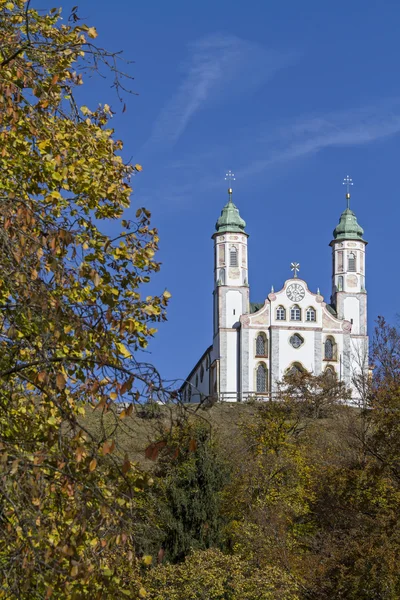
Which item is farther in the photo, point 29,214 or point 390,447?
point 390,447

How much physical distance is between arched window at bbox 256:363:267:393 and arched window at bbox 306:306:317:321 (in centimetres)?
569

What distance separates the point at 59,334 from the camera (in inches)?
281

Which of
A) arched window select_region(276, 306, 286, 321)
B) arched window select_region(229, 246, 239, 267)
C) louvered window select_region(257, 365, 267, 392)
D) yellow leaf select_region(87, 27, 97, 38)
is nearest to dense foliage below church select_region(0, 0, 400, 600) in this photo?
yellow leaf select_region(87, 27, 97, 38)

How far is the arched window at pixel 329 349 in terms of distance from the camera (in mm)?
87125

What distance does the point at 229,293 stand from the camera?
91.0m

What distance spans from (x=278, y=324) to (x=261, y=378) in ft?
15.2

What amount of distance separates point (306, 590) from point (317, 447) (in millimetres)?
17749

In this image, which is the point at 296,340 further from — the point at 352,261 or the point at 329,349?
the point at 352,261

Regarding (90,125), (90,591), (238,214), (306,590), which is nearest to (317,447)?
(306,590)

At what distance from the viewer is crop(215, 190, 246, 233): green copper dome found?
9388cm

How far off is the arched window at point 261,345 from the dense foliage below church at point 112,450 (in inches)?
1012

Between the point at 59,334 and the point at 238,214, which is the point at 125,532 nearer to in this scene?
the point at 59,334

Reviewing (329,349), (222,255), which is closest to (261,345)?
(329,349)

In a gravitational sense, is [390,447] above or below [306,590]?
above
